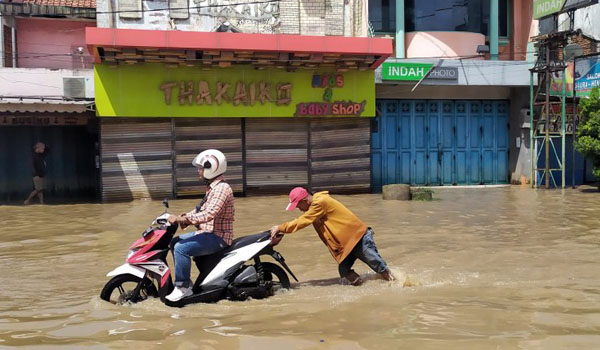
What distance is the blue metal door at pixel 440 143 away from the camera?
20266mm

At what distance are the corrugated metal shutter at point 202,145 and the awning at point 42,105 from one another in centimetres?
252

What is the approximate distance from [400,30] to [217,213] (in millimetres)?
15818

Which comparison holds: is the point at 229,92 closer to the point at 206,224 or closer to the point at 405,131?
the point at 405,131

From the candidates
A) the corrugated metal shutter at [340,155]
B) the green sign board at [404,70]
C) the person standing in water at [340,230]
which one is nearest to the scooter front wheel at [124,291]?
the person standing in water at [340,230]

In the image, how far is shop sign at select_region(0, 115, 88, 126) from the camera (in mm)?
17328

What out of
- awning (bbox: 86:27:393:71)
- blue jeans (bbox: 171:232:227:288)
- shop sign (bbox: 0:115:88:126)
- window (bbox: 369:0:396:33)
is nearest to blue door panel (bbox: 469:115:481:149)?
window (bbox: 369:0:396:33)

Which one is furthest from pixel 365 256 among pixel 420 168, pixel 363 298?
pixel 420 168

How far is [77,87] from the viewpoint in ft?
56.1

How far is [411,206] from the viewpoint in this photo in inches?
573

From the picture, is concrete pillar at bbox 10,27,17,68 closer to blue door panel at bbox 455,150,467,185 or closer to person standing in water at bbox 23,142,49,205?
person standing in water at bbox 23,142,49,205

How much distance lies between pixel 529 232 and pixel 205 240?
258 inches

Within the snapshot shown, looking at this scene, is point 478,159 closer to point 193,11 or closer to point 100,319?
point 193,11

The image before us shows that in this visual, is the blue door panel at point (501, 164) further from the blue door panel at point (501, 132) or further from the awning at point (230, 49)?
the awning at point (230, 49)

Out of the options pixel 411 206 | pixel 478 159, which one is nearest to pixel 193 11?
pixel 411 206
